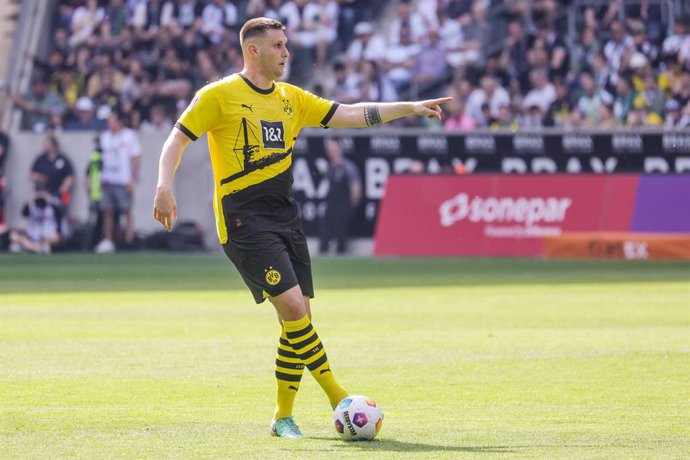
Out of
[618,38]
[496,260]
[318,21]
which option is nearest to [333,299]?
[496,260]

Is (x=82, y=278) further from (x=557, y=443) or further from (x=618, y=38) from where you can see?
(x=557, y=443)

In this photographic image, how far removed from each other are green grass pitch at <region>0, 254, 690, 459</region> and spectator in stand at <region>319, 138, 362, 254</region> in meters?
5.78

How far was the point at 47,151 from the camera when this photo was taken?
30.2 meters

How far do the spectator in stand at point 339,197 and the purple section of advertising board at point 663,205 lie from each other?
5.39m

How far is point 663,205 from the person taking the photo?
1008 inches

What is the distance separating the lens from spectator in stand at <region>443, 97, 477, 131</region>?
28547mm

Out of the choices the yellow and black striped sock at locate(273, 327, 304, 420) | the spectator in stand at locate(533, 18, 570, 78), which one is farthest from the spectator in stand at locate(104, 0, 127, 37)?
the yellow and black striped sock at locate(273, 327, 304, 420)

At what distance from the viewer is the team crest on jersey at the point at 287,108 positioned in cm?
894

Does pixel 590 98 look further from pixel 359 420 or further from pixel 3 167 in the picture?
pixel 359 420

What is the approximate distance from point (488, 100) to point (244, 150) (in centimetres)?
2059

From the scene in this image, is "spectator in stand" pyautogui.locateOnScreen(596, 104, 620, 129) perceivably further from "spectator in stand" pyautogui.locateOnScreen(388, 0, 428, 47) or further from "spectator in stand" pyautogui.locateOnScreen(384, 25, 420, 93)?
"spectator in stand" pyautogui.locateOnScreen(388, 0, 428, 47)

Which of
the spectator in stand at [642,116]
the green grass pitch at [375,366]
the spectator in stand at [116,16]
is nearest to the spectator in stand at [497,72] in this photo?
the spectator in stand at [642,116]

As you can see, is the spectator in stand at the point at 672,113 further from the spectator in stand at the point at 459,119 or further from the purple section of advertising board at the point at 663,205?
the spectator in stand at the point at 459,119

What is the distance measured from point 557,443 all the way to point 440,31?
929 inches
